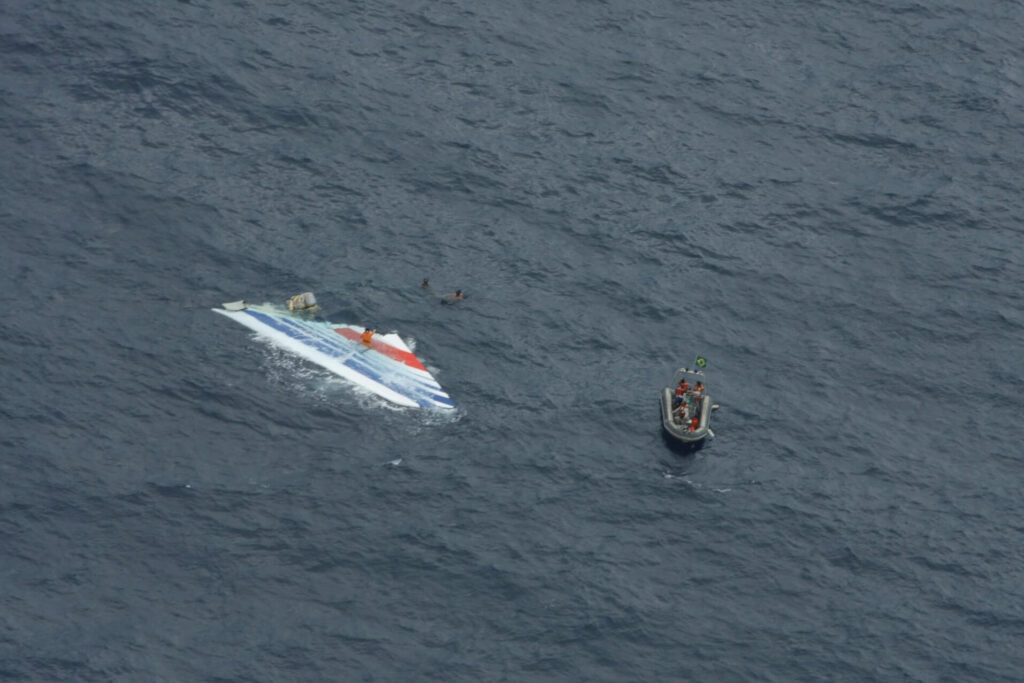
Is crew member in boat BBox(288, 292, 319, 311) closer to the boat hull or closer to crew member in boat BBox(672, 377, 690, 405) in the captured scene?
the boat hull

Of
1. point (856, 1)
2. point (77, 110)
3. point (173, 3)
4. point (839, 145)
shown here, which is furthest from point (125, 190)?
point (856, 1)

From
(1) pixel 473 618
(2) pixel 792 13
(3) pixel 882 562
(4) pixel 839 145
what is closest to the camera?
(1) pixel 473 618

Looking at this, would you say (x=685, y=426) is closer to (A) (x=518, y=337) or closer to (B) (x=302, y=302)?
(A) (x=518, y=337)

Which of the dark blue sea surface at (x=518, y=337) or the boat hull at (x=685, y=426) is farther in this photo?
→ the boat hull at (x=685, y=426)

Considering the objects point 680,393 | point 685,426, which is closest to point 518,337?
point 680,393

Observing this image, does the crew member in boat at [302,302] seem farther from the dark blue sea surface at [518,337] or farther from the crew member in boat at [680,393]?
the crew member in boat at [680,393]

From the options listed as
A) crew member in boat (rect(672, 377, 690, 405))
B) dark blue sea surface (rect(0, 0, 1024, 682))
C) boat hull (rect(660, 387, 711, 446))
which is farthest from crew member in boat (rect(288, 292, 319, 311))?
crew member in boat (rect(672, 377, 690, 405))

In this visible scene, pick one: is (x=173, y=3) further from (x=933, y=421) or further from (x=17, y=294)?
(x=933, y=421)

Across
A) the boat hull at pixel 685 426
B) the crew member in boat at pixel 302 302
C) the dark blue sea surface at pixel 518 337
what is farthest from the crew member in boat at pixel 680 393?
the crew member in boat at pixel 302 302
